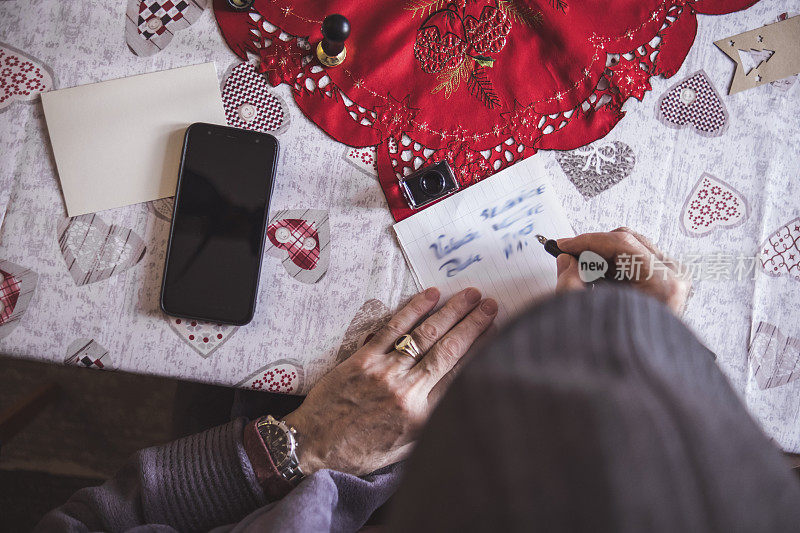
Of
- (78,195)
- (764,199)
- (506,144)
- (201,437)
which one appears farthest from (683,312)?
(78,195)

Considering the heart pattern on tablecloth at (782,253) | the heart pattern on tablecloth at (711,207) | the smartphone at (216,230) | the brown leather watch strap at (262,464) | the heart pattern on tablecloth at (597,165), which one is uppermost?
the smartphone at (216,230)

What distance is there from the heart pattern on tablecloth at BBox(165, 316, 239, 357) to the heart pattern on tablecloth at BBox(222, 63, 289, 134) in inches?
9.6

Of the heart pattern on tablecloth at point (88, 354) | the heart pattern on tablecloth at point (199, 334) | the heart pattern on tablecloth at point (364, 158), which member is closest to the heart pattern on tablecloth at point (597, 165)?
the heart pattern on tablecloth at point (364, 158)

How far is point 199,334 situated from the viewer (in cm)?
61

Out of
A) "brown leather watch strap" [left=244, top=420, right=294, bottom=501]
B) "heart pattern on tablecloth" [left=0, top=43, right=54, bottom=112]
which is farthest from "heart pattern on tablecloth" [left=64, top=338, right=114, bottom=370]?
"heart pattern on tablecloth" [left=0, top=43, right=54, bottom=112]

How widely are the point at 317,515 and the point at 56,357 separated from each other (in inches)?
14.0

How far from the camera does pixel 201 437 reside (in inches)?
24.6

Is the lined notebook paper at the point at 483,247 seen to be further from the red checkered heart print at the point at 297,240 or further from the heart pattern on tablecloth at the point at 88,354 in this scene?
the heart pattern on tablecloth at the point at 88,354

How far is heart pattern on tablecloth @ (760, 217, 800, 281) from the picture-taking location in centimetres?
65

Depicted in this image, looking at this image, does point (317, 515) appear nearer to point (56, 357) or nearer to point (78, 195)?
point (56, 357)

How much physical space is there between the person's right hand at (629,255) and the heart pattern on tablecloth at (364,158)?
0.25 meters

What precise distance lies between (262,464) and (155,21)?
0.56 m

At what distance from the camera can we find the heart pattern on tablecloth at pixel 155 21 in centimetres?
63

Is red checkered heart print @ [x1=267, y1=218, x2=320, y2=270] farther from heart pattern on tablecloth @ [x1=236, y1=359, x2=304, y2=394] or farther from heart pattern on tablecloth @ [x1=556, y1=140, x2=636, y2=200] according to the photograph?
heart pattern on tablecloth @ [x1=556, y1=140, x2=636, y2=200]
